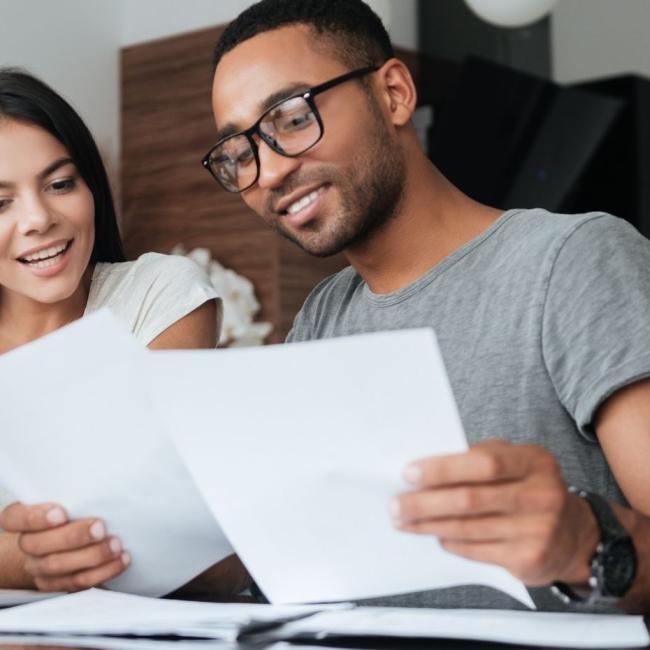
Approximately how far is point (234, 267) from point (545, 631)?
Result: 234cm

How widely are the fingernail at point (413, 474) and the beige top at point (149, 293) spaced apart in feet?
2.66

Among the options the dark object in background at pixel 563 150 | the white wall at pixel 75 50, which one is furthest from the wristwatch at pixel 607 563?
the dark object in background at pixel 563 150

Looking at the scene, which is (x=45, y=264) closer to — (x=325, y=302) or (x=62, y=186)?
(x=62, y=186)

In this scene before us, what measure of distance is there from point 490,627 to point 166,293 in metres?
0.88

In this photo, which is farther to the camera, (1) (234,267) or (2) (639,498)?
(1) (234,267)

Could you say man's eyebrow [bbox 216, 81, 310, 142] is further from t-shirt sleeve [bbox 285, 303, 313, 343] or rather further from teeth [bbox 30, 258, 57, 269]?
teeth [bbox 30, 258, 57, 269]

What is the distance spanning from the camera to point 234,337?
9.60 feet

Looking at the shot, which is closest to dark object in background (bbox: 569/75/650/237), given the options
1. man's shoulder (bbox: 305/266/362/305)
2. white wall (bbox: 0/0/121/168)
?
white wall (bbox: 0/0/121/168)

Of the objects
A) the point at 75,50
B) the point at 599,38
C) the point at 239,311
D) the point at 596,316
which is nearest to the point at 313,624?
the point at 596,316

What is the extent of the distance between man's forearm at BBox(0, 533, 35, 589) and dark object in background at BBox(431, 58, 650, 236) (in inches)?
94.9

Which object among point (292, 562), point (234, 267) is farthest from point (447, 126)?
point (292, 562)

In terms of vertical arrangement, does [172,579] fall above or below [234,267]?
above

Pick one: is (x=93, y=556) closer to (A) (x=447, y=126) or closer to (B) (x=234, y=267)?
(B) (x=234, y=267)

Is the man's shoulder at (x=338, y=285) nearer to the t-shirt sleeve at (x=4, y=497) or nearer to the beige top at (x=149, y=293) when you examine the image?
the beige top at (x=149, y=293)
